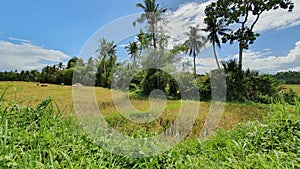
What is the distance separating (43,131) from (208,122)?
495 centimetres

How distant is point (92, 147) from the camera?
144 cm

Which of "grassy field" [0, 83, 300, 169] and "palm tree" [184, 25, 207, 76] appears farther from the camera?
"palm tree" [184, 25, 207, 76]

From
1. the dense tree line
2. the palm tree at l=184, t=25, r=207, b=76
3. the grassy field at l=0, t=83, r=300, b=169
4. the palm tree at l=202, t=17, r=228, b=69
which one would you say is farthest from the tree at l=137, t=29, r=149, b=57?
the grassy field at l=0, t=83, r=300, b=169

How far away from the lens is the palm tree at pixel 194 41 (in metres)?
12.0

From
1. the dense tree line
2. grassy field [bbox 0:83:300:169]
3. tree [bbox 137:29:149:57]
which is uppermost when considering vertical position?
tree [bbox 137:29:149:57]

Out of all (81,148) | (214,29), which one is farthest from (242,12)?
(81,148)

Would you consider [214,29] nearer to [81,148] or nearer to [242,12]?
[242,12]

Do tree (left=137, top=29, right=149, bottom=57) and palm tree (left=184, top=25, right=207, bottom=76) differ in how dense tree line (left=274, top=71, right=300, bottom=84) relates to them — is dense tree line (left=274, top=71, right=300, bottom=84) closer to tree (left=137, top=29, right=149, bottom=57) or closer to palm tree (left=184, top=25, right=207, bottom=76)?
palm tree (left=184, top=25, right=207, bottom=76)

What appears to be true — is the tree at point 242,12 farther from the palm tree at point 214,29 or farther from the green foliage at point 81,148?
the green foliage at point 81,148

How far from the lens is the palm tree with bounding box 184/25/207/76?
1203cm

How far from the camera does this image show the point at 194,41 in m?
12.6

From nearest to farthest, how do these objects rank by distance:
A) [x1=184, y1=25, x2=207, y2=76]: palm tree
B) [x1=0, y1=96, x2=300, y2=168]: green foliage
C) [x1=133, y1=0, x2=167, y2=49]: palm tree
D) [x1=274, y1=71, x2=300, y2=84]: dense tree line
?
[x1=0, y1=96, x2=300, y2=168]: green foliage → [x1=133, y1=0, x2=167, y2=49]: palm tree → [x1=184, y1=25, x2=207, y2=76]: palm tree → [x1=274, y1=71, x2=300, y2=84]: dense tree line

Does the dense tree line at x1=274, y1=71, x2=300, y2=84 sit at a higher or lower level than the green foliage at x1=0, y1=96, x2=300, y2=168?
higher

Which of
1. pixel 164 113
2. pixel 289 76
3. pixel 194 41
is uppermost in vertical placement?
pixel 194 41
